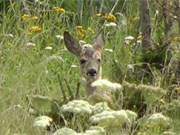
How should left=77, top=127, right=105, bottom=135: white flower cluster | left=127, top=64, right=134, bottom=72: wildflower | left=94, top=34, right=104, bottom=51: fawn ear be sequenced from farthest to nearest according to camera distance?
left=94, top=34, right=104, bottom=51: fawn ear
left=127, top=64, right=134, bottom=72: wildflower
left=77, top=127, right=105, bottom=135: white flower cluster

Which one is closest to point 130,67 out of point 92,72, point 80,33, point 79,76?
point 92,72

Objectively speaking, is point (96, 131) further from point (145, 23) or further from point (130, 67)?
point (145, 23)

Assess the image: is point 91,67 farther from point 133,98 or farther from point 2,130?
point 2,130

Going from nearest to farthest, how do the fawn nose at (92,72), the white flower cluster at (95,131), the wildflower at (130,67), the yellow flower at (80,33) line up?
the white flower cluster at (95,131) → the fawn nose at (92,72) → the wildflower at (130,67) → the yellow flower at (80,33)

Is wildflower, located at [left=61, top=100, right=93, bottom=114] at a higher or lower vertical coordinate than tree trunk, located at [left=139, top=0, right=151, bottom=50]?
higher

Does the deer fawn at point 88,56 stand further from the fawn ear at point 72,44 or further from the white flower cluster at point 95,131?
the white flower cluster at point 95,131

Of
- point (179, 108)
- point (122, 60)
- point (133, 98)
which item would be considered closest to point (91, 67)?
point (122, 60)

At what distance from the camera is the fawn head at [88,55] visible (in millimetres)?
7158

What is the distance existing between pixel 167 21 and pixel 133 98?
78.3 inches

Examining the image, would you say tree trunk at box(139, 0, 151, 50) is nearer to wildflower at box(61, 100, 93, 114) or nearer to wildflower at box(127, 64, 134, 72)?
wildflower at box(127, 64, 134, 72)

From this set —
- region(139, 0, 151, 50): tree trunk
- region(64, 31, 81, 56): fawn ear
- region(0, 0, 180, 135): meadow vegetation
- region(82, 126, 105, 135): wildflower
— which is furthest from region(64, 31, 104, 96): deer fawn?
region(82, 126, 105, 135): wildflower

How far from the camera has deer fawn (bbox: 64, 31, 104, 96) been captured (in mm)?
7129

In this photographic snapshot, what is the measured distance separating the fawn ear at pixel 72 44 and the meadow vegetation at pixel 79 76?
17 centimetres

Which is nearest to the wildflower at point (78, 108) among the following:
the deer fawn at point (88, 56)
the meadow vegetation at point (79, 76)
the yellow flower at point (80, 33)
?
the meadow vegetation at point (79, 76)
